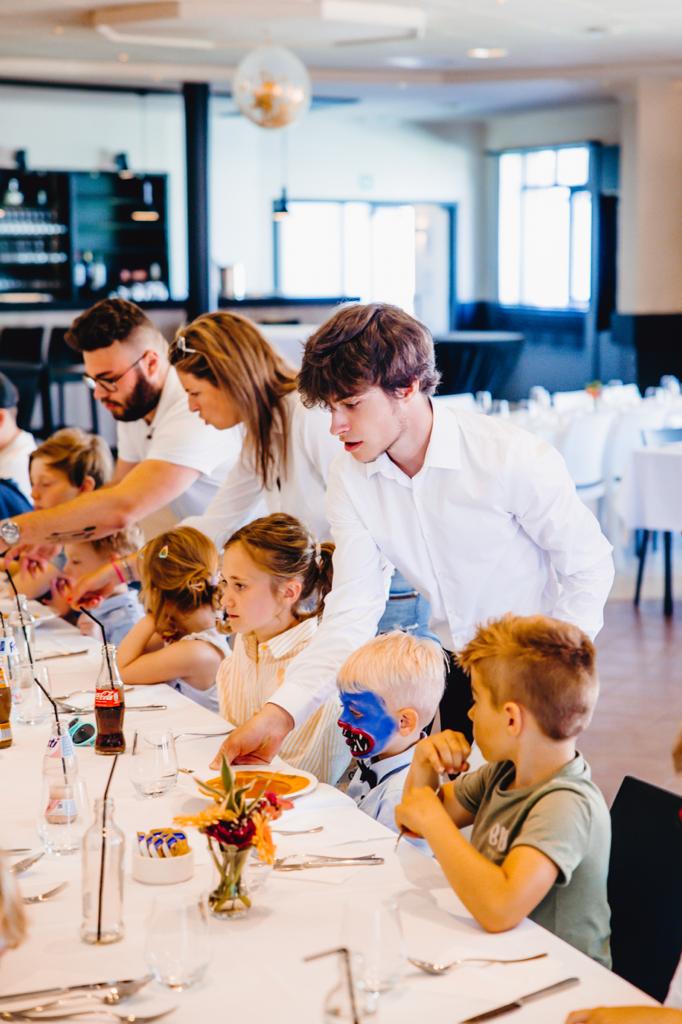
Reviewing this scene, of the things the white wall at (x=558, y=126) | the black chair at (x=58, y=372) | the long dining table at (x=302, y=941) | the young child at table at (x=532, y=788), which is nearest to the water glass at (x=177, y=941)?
the long dining table at (x=302, y=941)

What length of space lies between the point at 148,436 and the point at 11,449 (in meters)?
1.56

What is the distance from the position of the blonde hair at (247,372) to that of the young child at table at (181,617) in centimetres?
29

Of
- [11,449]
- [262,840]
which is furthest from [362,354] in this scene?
[11,449]

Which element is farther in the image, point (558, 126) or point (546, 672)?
point (558, 126)

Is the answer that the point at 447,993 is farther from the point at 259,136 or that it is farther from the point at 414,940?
the point at 259,136

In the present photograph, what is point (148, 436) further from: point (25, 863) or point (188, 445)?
point (25, 863)

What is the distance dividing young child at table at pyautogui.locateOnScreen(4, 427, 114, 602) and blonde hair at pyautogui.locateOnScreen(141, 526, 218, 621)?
104 centimetres

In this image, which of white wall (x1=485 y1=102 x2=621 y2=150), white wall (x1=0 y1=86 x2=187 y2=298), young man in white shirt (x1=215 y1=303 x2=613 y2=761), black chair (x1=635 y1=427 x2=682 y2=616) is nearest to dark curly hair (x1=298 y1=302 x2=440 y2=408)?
young man in white shirt (x1=215 y1=303 x2=613 y2=761)

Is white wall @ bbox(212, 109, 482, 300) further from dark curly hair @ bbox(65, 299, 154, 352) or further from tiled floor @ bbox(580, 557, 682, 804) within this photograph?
dark curly hair @ bbox(65, 299, 154, 352)

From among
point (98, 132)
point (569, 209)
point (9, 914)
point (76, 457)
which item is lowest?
point (9, 914)

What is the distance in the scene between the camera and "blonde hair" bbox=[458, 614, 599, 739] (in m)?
1.95

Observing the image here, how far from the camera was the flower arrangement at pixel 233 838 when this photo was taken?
5.82 feet

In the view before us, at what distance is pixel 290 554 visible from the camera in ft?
9.50

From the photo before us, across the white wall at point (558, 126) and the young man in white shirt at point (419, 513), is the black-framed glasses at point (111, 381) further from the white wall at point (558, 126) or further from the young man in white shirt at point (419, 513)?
the white wall at point (558, 126)
